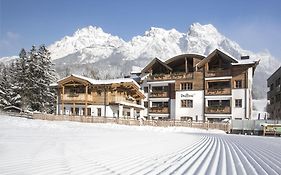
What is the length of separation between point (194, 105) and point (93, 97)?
14747 mm

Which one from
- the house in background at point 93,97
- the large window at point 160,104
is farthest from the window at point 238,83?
the house in background at point 93,97

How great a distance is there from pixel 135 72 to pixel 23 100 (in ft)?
63.8

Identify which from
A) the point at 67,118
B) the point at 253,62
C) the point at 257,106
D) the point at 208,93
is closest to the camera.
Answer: the point at 67,118

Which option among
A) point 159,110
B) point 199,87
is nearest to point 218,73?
point 199,87

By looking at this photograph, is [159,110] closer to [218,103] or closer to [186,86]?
[186,86]

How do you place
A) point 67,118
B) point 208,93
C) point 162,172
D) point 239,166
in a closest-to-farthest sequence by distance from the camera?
point 162,172
point 239,166
point 67,118
point 208,93

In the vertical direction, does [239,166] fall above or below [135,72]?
below

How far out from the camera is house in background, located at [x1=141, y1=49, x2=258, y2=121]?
155ft

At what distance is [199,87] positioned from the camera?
5091 cm

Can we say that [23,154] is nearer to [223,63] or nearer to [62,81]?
[62,81]

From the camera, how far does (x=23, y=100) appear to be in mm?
53406

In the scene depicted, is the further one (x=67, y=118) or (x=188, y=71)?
(x=188, y=71)

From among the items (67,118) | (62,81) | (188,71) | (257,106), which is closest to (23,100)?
(62,81)

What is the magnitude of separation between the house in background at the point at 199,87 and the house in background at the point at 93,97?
18.8ft
